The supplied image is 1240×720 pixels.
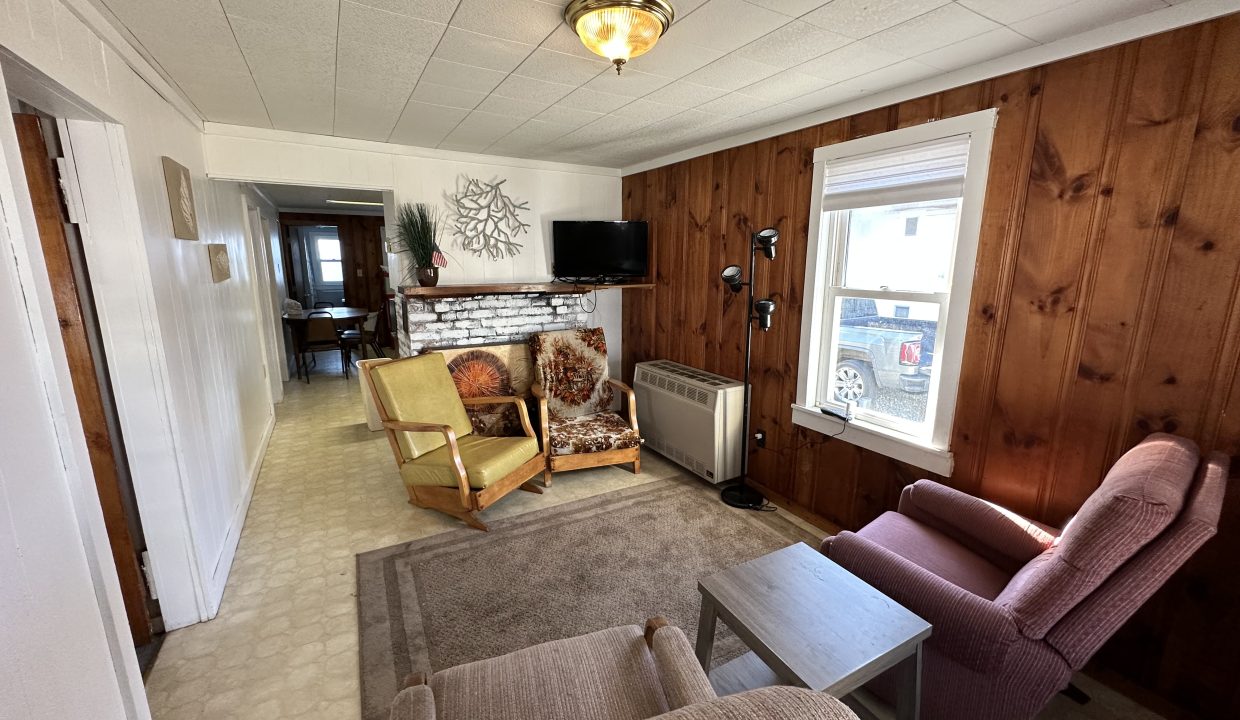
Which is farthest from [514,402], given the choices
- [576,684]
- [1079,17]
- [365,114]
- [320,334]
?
[320,334]

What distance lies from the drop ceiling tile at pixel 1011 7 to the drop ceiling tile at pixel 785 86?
0.66 metres

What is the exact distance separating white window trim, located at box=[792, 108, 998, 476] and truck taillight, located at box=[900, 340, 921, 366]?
128mm

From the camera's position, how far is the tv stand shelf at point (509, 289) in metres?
3.47

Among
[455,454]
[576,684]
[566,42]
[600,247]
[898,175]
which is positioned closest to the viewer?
[576,684]

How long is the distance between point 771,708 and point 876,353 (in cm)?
231

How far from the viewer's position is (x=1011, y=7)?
151cm

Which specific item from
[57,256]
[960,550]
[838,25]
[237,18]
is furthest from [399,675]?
[838,25]

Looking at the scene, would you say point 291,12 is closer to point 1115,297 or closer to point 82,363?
point 82,363

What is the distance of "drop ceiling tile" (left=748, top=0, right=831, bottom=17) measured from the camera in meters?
1.50

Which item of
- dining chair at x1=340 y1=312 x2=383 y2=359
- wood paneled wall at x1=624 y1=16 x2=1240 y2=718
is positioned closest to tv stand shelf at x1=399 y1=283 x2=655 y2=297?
wood paneled wall at x1=624 y1=16 x2=1240 y2=718

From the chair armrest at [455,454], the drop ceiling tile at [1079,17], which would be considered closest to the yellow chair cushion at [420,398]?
the chair armrest at [455,454]

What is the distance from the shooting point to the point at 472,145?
11.4 feet

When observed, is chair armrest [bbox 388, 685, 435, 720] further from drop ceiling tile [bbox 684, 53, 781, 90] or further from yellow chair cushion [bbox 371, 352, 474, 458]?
drop ceiling tile [bbox 684, 53, 781, 90]

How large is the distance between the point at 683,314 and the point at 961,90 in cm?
212
